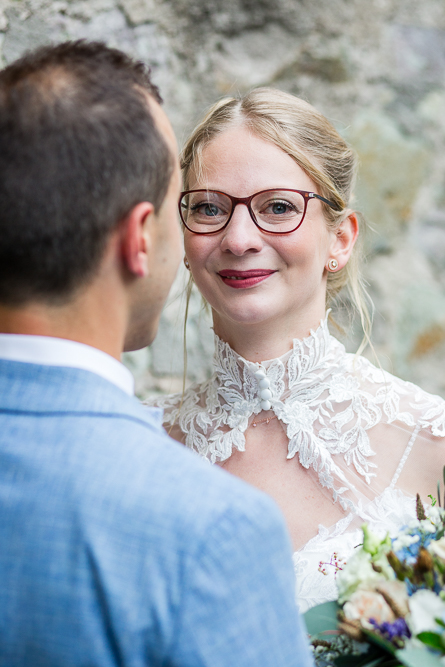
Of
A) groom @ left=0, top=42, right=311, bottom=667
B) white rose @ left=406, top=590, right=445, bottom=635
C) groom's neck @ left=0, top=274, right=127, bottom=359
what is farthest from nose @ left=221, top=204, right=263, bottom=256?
white rose @ left=406, top=590, right=445, bottom=635

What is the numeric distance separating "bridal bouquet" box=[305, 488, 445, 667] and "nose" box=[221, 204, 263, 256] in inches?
38.6

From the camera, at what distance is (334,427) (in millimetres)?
2094

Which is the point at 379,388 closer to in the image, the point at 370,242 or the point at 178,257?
the point at 178,257

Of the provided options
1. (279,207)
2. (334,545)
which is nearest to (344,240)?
(279,207)

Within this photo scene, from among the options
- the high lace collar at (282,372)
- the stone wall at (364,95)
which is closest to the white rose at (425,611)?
the high lace collar at (282,372)

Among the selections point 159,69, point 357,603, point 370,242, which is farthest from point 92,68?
point 370,242

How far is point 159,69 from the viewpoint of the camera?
3.06 meters

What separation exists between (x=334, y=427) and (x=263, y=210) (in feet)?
2.54

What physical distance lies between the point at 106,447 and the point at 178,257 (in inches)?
19.0

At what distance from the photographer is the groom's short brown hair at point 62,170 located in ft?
3.23

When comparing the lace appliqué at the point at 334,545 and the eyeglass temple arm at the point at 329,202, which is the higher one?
the eyeglass temple arm at the point at 329,202

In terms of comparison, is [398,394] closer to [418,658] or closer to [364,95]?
[418,658]

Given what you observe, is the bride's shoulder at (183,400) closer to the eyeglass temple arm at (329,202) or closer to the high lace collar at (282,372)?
the high lace collar at (282,372)

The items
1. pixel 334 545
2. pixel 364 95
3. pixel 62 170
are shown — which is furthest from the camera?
pixel 364 95
